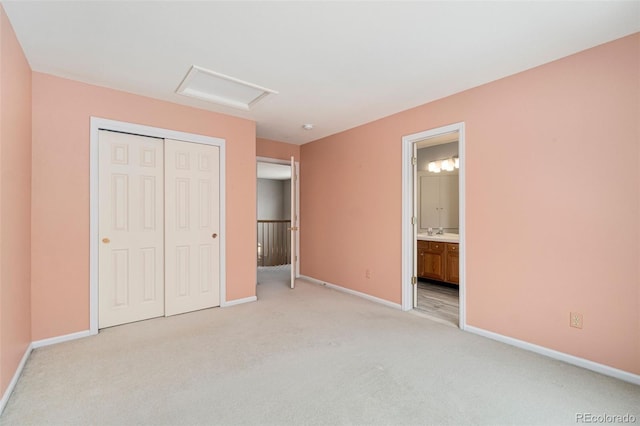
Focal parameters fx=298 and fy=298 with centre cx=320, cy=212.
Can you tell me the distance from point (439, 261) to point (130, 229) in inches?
171

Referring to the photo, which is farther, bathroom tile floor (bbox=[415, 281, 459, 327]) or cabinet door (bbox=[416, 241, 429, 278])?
cabinet door (bbox=[416, 241, 429, 278])

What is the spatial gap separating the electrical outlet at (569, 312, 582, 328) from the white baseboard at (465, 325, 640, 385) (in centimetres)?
25

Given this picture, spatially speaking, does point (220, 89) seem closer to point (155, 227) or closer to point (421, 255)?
point (155, 227)

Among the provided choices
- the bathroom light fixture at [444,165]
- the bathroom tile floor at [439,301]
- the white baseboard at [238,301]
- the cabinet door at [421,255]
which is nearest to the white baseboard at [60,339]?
the white baseboard at [238,301]

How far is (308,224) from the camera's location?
541 cm

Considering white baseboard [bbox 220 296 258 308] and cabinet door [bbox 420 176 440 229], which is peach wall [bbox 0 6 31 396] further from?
cabinet door [bbox 420 176 440 229]

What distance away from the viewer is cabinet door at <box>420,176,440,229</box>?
5.57 meters

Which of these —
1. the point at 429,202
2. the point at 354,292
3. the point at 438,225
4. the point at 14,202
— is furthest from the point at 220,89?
the point at 438,225

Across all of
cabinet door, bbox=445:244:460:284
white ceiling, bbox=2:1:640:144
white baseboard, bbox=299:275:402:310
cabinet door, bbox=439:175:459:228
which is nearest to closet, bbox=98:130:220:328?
white ceiling, bbox=2:1:640:144

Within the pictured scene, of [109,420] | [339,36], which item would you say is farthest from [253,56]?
[109,420]

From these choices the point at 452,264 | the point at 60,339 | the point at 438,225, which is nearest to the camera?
the point at 60,339

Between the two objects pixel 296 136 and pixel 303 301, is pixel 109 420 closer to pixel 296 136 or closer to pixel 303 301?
pixel 303 301

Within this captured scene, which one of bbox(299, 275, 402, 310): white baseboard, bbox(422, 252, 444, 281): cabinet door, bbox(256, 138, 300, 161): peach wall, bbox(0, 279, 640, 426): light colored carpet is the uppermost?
bbox(256, 138, 300, 161): peach wall

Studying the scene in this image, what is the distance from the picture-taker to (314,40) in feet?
7.35
